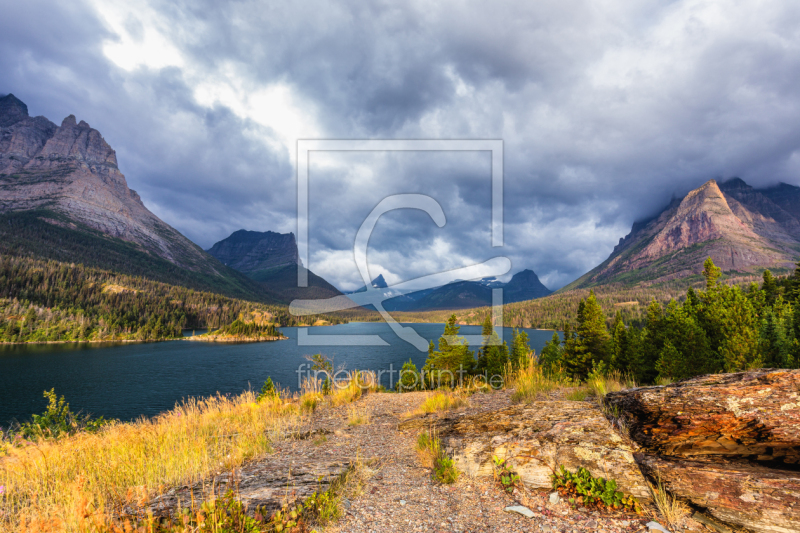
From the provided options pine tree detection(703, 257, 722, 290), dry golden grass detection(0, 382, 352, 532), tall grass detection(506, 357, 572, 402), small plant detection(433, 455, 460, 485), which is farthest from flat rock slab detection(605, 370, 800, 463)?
pine tree detection(703, 257, 722, 290)

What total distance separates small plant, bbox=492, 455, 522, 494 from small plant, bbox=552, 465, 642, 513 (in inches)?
21.2

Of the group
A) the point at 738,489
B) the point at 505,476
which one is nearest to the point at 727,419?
the point at 738,489

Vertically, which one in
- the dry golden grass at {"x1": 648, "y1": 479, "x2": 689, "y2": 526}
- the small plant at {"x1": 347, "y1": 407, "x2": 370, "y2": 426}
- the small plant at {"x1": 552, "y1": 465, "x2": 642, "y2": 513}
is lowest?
the small plant at {"x1": 347, "y1": 407, "x2": 370, "y2": 426}

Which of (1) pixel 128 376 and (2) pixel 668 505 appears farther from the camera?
(1) pixel 128 376

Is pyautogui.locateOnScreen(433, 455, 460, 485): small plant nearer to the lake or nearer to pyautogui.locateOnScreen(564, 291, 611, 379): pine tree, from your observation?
pyautogui.locateOnScreen(564, 291, 611, 379): pine tree

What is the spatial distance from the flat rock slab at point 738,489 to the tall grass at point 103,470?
20.9ft

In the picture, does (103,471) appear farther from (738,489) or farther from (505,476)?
(738,489)

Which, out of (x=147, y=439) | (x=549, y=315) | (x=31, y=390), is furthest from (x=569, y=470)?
(x=549, y=315)

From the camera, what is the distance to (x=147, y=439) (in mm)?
6824

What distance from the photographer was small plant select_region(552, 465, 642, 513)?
4.05m

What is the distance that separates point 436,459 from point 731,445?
4224 millimetres

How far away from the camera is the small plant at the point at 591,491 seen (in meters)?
4.05

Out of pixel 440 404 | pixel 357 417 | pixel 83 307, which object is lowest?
pixel 83 307

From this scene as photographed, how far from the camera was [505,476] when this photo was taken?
4938 millimetres
